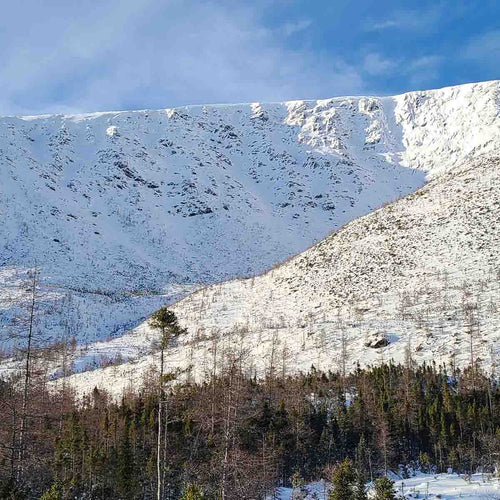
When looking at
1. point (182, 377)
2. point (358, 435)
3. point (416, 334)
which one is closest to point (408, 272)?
point (416, 334)

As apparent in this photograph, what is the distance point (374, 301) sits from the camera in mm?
112000

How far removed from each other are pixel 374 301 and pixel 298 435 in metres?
57.7

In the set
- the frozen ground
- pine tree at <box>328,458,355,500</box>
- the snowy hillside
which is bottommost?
the frozen ground

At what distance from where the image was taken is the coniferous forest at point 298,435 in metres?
47.5

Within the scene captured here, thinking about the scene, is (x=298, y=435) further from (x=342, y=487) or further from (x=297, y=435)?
(x=342, y=487)

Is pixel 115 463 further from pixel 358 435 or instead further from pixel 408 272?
pixel 408 272

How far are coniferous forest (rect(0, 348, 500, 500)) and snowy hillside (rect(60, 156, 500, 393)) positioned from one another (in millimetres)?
13750

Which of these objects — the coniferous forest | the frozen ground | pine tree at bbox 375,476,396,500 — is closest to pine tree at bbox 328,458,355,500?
pine tree at bbox 375,476,396,500

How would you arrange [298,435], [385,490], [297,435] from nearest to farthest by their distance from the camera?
[385,490]
[297,435]
[298,435]

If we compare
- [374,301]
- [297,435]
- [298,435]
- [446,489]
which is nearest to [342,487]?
[446,489]

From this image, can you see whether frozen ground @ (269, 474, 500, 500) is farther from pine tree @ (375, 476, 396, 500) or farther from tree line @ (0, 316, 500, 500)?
pine tree @ (375, 476, 396, 500)

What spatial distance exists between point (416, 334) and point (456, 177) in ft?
268

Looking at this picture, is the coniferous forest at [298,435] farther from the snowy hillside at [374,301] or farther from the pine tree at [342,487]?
the snowy hillside at [374,301]

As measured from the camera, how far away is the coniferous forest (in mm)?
47531
